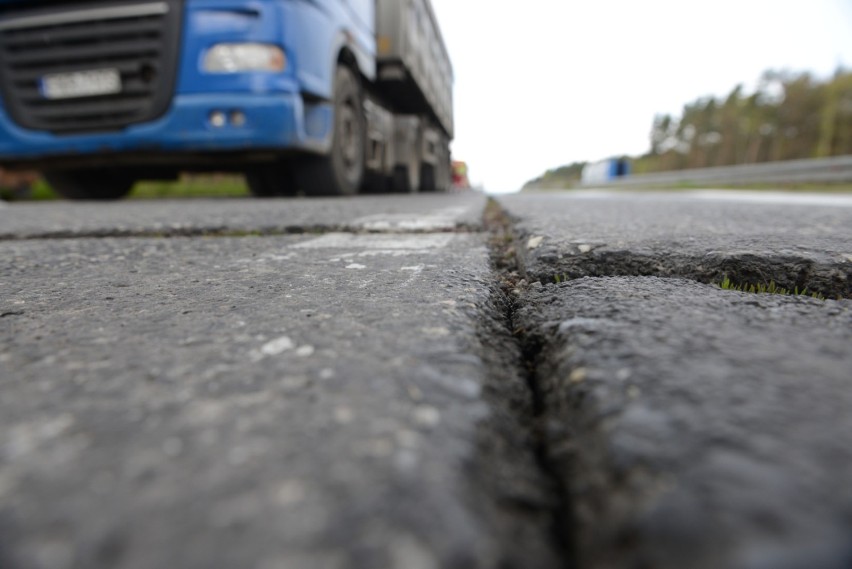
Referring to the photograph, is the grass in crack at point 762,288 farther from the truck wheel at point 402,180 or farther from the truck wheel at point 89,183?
the truck wheel at point 402,180

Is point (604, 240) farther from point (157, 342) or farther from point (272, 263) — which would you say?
point (157, 342)

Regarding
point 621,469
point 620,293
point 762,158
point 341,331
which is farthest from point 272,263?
point 762,158

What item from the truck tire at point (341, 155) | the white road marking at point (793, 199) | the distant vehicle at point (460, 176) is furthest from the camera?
the distant vehicle at point (460, 176)

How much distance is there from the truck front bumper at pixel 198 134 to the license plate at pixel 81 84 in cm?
27

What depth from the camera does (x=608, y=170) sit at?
33.7 metres

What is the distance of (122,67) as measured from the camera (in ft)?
10.6

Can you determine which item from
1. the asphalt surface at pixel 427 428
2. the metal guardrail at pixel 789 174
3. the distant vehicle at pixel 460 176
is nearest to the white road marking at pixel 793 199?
the asphalt surface at pixel 427 428

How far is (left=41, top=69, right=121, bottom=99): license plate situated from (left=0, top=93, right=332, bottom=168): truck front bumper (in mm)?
266

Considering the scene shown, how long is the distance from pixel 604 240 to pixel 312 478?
96 cm

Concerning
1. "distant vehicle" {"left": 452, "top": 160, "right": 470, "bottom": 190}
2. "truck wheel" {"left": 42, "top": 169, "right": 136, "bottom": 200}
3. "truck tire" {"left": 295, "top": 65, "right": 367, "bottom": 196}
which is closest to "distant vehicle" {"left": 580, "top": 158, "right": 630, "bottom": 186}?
"distant vehicle" {"left": 452, "top": 160, "right": 470, "bottom": 190}

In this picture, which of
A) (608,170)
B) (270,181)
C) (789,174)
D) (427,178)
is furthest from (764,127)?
(270,181)

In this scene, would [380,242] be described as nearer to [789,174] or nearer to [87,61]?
[87,61]

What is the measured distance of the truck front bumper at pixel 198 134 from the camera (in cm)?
323

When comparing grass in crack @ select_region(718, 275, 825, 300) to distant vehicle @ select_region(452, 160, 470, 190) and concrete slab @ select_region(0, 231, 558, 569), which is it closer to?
concrete slab @ select_region(0, 231, 558, 569)
